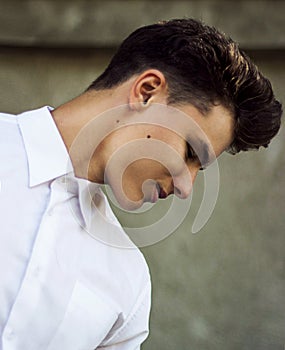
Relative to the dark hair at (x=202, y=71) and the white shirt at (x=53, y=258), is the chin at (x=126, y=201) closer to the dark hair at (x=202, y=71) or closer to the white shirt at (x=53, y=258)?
the white shirt at (x=53, y=258)

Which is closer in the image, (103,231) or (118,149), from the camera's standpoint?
(118,149)

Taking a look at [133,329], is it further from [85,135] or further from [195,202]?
[195,202]

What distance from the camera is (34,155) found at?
1575mm

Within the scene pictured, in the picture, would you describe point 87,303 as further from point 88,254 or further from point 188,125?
point 188,125

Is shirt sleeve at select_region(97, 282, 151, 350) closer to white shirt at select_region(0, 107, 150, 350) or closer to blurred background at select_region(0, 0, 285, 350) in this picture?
white shirt at select_region(0, 107, 150, 350)

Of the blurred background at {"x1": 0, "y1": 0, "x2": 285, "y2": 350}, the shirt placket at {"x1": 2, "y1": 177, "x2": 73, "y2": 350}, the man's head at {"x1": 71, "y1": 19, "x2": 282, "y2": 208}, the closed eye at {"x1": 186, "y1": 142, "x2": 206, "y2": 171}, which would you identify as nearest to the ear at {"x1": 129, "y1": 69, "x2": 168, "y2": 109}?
the man's head at {"x1": 71, "y1": 19, "x2": 282, "y2": 208}

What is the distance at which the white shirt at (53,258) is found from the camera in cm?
148

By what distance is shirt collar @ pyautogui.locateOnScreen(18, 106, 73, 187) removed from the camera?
155 centimetres

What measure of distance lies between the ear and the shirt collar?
18 centimetres

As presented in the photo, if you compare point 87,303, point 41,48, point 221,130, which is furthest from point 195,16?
point 87,303

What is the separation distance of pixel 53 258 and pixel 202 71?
1.60ft

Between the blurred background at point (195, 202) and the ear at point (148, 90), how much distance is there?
5.72 ft

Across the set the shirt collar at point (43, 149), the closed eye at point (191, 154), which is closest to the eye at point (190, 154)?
the closed eye at point (191, 154)

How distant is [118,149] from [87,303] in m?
0.32
